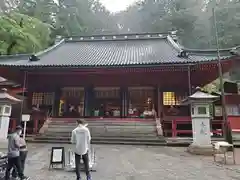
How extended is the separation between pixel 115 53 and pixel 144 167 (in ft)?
41.8

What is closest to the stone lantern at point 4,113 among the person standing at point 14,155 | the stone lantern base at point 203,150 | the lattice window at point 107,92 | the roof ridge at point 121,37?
the person standing at point 14,155

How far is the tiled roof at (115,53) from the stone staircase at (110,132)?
354cm

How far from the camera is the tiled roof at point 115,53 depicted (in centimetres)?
1371

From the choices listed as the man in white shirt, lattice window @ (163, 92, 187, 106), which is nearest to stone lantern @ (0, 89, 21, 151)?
the man in white shirt

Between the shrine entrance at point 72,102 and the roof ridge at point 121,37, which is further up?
the roof ridge at point 121,37

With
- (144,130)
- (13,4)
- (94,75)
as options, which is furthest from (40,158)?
(13,4)

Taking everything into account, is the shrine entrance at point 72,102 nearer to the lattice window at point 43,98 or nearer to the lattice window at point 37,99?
the lattice window at point 43,98

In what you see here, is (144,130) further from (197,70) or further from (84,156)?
(84,156)

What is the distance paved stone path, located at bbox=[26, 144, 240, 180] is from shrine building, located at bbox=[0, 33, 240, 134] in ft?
17.8

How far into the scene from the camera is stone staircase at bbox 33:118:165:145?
10883 mm

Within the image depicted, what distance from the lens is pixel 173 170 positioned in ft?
20.0

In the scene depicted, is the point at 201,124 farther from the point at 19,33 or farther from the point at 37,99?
the point at 19,33

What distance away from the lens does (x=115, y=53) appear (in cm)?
1788

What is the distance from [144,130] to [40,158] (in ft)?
19.6
